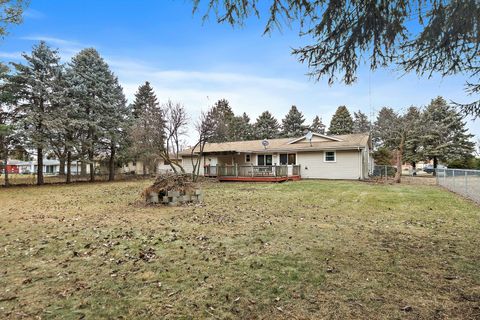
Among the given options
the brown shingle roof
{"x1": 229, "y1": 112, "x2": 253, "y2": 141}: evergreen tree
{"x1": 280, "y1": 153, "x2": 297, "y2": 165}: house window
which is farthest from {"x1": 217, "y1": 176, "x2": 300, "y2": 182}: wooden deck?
{"x1": 229, "y1": 112, "x2": 253, "y2": 141}: evergreen tree

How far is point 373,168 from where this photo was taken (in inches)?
1013

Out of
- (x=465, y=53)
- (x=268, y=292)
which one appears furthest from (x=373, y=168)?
(x=268, y=292)

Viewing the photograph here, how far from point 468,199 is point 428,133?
26.0 m

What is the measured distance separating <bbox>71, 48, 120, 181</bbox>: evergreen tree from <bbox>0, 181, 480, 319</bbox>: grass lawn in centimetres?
1521

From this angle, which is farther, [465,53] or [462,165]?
[462,165]

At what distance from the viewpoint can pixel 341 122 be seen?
4622 centimetres

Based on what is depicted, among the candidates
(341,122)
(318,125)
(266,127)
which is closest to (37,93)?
(266,127)

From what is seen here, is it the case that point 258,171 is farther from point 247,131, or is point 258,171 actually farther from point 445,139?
point 247,131

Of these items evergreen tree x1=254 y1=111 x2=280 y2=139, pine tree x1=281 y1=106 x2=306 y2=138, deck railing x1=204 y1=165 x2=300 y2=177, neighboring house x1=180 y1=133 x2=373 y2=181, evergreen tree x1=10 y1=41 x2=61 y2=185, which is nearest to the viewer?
evergreen tree x1=10 y1=41 x2=61 y2=185

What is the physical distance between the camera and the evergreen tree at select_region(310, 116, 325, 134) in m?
50.5

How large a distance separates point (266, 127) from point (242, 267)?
44731 mm

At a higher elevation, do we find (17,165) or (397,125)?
(397,125)

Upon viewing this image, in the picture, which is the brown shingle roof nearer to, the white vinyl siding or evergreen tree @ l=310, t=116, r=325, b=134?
the white vinyl siding

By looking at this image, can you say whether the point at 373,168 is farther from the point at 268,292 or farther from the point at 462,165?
the point at 268,292
